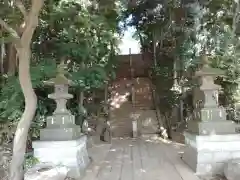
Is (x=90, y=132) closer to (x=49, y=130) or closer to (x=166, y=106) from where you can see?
(x=166, y=106)

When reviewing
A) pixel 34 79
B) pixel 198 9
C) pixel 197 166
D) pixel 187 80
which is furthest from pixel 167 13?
pixel 197 166

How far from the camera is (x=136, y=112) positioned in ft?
44.4

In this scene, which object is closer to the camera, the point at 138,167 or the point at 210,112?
the point at 210,112

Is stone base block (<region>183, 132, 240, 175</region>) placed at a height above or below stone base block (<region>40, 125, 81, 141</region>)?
below

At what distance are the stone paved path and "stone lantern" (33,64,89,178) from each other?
34cm

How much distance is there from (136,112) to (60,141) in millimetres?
8829

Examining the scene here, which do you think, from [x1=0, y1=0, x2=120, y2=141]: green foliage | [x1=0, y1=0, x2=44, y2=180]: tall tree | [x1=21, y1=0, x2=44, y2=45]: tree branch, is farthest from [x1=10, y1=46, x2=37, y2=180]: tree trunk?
[x1=0, y1=0, x2=120, y2=141]: green foliage

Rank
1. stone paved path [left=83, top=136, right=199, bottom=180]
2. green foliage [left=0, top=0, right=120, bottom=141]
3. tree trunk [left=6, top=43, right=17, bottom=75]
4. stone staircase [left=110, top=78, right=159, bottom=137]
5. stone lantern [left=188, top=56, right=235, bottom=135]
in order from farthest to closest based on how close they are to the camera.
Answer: stone staircase [left=110, top=78, right=159, bottom=137]
tree trunk [left=6, top=43, right=17, bottom=75]
green foliage [left=0, top=0, right=120, bottom=141]
stone lantern [left=188, top=56, right=235, bottom=135]
stone paved path [left=83, top=136, right=199, bottom=180]

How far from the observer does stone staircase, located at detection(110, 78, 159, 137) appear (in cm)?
1243

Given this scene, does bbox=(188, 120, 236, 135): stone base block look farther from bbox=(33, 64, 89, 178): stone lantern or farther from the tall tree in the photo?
the tall tree

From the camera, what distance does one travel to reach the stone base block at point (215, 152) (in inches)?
189

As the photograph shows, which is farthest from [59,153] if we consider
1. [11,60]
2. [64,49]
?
[11,60]

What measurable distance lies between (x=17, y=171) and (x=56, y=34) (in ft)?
12.2

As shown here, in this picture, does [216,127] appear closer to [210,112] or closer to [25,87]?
[210,112]
